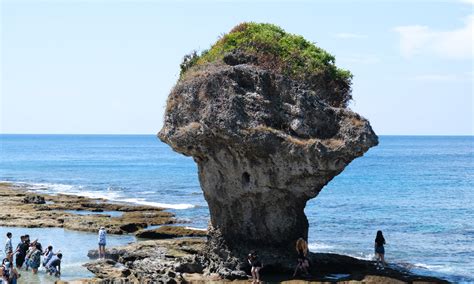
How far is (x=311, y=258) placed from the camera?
31.0m

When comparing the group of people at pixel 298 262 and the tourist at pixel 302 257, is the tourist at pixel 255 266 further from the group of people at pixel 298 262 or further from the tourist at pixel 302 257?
the tourist at pixel 302 257

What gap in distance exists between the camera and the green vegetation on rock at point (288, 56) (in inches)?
1207

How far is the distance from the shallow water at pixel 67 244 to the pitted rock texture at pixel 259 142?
686cm

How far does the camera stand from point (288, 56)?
102 ft

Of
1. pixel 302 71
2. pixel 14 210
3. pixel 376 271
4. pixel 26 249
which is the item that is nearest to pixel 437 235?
pixel 376 271

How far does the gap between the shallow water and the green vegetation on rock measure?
10787 millimetres

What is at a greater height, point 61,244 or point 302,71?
point 302,71

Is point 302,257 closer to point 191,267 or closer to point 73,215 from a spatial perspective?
point 191,267

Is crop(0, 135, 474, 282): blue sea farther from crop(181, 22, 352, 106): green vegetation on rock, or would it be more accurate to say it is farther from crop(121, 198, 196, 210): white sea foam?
crop(181, 22, 352, 106): green vegetation on rock

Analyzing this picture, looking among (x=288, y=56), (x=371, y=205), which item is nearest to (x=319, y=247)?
(x=288, y=56)

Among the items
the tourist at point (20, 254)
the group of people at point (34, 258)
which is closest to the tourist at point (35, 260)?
the group of people at point (34, 258)

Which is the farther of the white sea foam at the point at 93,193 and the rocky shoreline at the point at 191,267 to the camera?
the white sea foam at the point at 93,193

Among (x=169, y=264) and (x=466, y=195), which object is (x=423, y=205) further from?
(x=169, y=264)

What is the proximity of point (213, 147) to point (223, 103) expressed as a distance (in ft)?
7.25
